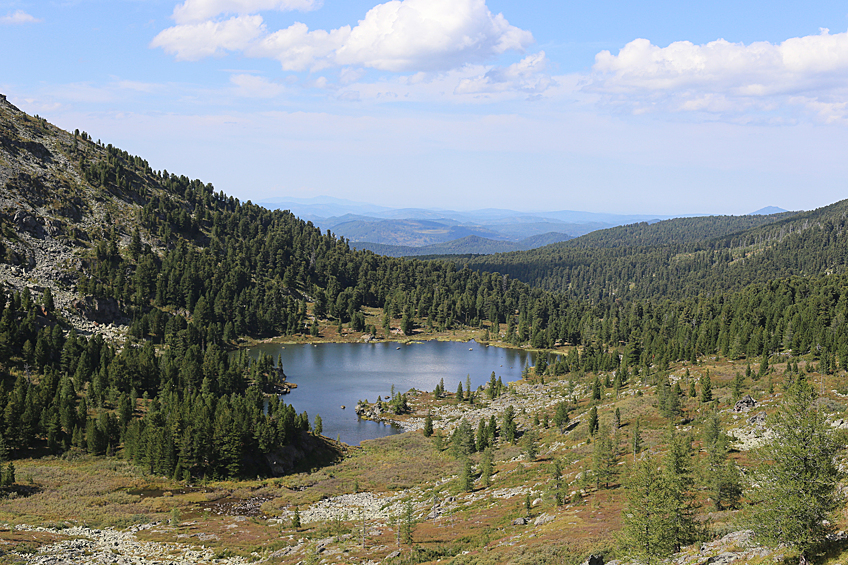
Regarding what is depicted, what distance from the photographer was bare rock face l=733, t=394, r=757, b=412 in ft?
→ 259

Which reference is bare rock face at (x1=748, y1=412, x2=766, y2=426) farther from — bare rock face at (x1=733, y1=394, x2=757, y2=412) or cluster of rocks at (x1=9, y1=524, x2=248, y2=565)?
cluster of rocks at (x1=9, y1=524, x2=248, y2=565)

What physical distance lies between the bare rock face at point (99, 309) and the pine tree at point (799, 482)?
576 feet

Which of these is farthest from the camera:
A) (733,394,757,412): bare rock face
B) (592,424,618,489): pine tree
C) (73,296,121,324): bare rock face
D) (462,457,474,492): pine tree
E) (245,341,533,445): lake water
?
(73,296,121,324): bare rock face

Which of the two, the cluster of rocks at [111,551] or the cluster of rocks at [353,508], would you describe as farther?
the cluster of rocks at [353,508]

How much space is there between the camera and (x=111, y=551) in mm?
47125

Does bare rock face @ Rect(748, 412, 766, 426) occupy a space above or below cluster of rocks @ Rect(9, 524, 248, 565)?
above

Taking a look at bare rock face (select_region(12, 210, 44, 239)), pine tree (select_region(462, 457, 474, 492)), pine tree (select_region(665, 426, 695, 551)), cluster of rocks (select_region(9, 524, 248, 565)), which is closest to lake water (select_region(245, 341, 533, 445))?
pine tree (select_region(462, 457, 474, 492))

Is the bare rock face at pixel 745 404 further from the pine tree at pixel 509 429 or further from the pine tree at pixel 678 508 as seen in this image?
the pine tree at pixel 678 508

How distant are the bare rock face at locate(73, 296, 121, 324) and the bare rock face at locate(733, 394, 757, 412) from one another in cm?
16408

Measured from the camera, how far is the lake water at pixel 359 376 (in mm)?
119688

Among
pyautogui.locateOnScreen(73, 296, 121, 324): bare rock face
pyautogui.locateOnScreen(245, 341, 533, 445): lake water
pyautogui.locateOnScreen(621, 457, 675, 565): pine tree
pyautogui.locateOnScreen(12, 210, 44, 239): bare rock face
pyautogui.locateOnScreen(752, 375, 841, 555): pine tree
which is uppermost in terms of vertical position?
pyautogui.locateOnScreen(12, 210, 44, 239): bare rock face

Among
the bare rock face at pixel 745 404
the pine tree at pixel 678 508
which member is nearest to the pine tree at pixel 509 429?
the bare rock face at pixel 745 404

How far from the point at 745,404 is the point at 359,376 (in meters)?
105

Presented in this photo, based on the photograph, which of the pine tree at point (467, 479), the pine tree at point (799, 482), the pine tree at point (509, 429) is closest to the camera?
the pine tree at point (799, 482)
